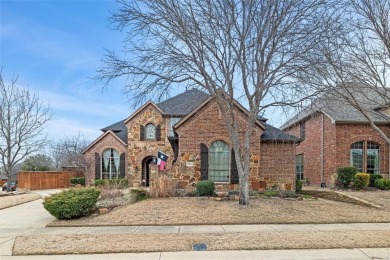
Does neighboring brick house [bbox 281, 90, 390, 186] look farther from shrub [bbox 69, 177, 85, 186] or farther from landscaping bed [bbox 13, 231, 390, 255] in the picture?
shrub [bbox 69, 177, 85, 186]

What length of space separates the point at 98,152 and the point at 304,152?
16623 mm

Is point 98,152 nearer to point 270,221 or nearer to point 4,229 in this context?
point 4,229

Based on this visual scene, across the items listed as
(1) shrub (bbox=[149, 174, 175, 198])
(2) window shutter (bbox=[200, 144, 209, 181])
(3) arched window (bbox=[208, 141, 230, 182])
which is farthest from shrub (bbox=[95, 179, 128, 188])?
(3) arched window (bbox=[208, 141, 230, 182])

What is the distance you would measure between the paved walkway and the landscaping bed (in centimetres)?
29

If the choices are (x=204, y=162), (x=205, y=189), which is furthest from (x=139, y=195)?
(x=204, y=162)

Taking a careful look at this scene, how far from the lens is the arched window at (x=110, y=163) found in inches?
1083

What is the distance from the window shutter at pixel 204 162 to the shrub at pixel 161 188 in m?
2.67

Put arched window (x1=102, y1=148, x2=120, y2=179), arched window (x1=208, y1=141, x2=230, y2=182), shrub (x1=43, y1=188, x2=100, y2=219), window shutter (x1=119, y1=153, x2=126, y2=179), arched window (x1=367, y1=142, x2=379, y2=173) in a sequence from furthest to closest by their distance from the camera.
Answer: arched window (x1=102, y1=148, x2=120, y2=179) < window shutter (x1=119, y1=153, x2=126, y2=179) < arched window (x1=367, y1=142, x2=379, y2=173) < arched window (x1=208, y1=141, x2=230, y2=182) < shrub (x1=43, y1=188, x2=100, y2=219)

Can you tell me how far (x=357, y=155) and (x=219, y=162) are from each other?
9.84 m

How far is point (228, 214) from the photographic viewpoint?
11.9m

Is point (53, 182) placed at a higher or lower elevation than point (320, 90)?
lower

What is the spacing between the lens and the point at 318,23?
12672 mm

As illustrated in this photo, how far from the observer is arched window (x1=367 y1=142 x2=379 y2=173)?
22234 mm

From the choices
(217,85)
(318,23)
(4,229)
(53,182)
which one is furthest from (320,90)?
(53,182)
